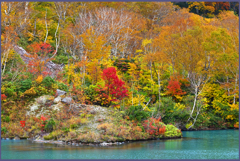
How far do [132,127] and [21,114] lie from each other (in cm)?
1073

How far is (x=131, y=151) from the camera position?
1967 centimetres

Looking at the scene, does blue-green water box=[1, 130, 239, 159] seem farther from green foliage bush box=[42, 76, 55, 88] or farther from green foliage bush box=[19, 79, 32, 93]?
green foliage bush box=[42, 76, 55, 88]

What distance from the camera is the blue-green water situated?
59.0 feet

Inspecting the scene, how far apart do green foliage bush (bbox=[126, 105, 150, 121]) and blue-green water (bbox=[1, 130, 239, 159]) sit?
3.09m

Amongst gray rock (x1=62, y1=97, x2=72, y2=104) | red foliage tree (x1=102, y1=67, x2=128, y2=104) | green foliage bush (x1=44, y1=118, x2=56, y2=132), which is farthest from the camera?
red foliage tree (x1=102, y1=67, x2=128, y2=104)

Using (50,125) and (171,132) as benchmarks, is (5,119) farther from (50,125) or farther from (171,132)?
(171,132)

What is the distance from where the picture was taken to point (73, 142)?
911 inches

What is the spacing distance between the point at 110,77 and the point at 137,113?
4796 millimetres

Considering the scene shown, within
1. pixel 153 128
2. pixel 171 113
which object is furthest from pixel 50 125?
pixel 171 113

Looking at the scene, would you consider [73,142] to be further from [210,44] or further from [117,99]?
[210,44]

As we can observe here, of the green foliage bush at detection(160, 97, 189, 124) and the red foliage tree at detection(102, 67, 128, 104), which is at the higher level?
the red foliage tree at detection(102, 67, 128, 104)

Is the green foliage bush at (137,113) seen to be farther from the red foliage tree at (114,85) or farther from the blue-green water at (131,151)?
the blue-green water at (131,151)

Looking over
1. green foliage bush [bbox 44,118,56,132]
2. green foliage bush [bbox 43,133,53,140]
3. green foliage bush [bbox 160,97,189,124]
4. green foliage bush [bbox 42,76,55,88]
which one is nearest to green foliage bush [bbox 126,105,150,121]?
green foliage bush [bbox 160,97,189,124]

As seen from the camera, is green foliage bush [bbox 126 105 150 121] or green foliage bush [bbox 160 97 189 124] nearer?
green foliage bush [bbox 126 105 150 121]
